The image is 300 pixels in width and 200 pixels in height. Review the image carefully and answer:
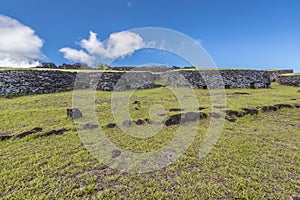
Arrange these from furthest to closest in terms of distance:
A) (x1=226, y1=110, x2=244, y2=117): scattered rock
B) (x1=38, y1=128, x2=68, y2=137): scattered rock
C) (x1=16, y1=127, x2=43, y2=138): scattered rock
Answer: (x1=226, y1=110, x2=244, y2=117): scattered rock
(x1=38, y1=128, x2=68, y2=137): scattered rock
(x1=16, y1=127, x2=43, y2=138): scattered rock

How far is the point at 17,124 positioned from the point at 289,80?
28189 millimetres

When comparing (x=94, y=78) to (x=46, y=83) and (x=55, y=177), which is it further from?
(x=55, y=177)

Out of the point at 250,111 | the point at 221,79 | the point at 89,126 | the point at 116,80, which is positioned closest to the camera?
the point at 89,126

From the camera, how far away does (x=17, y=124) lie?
6418 millimetres

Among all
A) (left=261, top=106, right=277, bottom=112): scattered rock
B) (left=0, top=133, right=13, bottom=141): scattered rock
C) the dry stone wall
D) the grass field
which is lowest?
the grass field

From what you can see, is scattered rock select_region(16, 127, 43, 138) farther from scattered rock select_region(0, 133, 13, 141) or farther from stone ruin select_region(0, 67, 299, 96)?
stone ruin select_region(0, 67, 299, 96)

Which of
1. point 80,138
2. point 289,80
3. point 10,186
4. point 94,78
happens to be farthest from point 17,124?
point 289,80

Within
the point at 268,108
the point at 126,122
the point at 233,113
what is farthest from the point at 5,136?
the point at 268,108

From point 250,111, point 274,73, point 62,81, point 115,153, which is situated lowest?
point 115,153

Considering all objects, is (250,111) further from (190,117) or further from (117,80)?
(117,80)

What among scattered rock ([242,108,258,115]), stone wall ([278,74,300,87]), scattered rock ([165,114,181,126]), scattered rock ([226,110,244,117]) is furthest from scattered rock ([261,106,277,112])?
stone wall ([278,74,300,87])

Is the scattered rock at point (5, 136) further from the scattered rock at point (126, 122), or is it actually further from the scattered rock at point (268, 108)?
the scattered rock at point (268, 108)

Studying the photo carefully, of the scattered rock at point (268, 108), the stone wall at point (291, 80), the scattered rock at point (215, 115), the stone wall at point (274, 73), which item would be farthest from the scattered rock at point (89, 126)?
the stone wall at point (274, 73)

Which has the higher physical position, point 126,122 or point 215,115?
point 126,122
